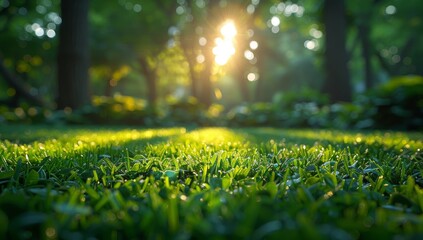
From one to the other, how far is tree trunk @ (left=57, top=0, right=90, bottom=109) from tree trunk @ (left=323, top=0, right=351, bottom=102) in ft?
25.1

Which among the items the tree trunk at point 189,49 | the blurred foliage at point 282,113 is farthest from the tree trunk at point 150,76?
the blurred foliage at point 282,113

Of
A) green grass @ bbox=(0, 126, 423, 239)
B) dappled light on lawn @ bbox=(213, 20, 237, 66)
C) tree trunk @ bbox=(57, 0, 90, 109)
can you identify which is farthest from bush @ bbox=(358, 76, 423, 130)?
dappled light on lawn @ bbox=(213, 20, 237, 66)

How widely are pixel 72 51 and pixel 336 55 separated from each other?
8.18 metres

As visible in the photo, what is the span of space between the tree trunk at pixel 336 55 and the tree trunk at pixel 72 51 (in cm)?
766

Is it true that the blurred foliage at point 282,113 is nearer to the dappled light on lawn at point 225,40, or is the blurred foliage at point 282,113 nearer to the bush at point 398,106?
the bush at point 398,106

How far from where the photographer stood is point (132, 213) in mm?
1024

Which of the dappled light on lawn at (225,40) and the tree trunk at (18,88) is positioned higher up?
the dappled light on lawn at (225,40)

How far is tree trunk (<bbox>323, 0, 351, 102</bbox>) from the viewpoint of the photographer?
36.9ft

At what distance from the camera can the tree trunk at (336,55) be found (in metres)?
11.3

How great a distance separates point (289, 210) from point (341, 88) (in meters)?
11.1

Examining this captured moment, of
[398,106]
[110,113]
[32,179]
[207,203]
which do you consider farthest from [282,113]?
[207,203]

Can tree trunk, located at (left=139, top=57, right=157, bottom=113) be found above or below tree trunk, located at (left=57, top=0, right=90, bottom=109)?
above

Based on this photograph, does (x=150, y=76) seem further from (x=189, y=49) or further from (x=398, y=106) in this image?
(x=398, y=106)

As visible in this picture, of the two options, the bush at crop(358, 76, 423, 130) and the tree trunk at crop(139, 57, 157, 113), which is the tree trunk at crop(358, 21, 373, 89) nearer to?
the tree trunk at crop(139, 57, 157, 113)
